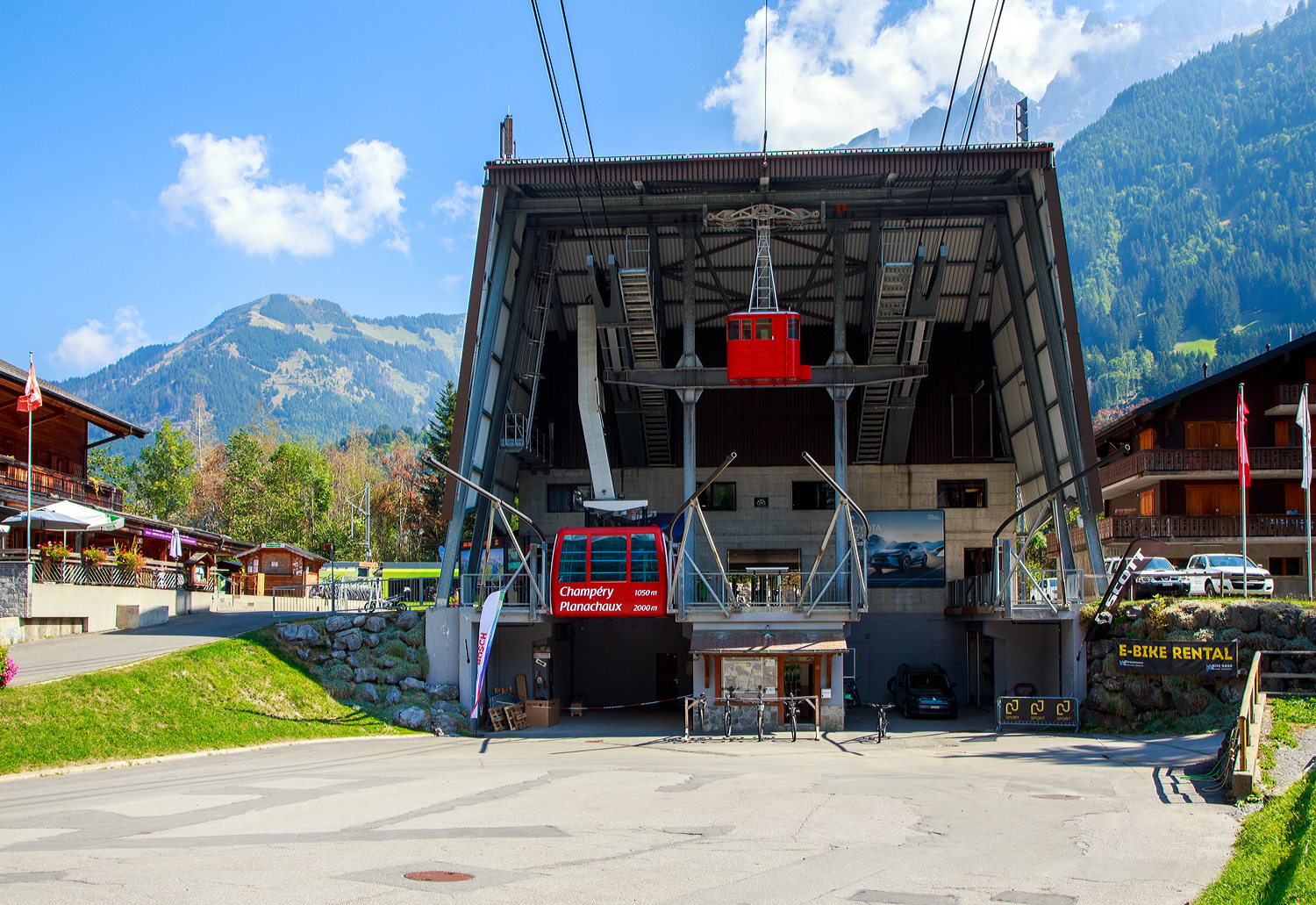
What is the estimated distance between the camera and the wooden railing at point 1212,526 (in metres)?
41.3

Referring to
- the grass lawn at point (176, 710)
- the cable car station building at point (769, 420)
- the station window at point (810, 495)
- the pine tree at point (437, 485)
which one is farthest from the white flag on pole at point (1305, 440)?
the pine tree at point (437, 485)

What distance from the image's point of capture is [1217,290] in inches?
7254

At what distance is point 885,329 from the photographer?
3809cm

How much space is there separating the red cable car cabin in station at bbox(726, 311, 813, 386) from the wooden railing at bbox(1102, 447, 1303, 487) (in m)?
19.3

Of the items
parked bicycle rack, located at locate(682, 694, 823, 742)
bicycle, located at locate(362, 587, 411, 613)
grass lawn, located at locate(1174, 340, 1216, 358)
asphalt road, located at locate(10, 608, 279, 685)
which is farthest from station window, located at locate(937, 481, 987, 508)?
grass lawn, located at locate(1174, 340, 1216, 358)

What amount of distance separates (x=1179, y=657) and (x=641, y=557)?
14933 mm

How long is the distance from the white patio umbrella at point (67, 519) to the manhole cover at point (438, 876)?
2752 centimetres

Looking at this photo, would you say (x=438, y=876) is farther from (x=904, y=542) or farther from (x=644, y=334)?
(x=904, y=542)

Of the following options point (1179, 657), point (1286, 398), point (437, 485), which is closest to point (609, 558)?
point (1179, 657)

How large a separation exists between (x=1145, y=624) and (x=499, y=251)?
23.5 meters

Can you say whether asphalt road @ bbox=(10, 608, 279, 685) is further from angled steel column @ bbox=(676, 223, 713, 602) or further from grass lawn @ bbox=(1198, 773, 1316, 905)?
grass lawn @ bbox=(1198, 773, 1316, 905)

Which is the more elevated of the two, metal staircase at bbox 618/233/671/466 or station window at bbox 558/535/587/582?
metal staircase at bbox 618/233/671/466

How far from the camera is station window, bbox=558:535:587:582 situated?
1222 inches

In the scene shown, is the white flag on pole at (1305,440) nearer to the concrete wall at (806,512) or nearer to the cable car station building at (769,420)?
the cable car station building at (769,420)
